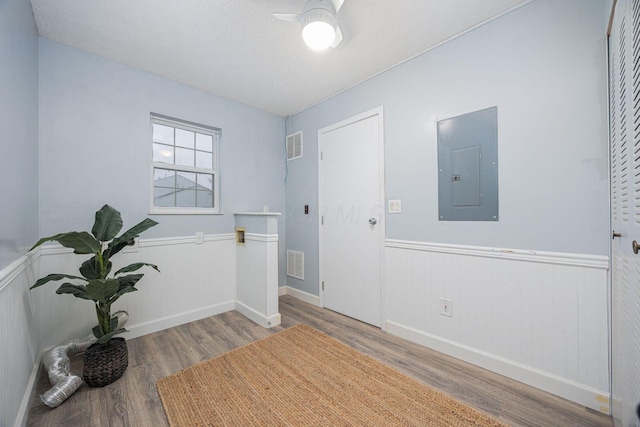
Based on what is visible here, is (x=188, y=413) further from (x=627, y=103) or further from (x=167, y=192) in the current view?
(x=627, y=103)

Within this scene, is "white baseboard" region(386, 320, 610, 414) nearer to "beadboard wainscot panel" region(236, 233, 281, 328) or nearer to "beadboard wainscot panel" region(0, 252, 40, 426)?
"beadboard wainscot panel" region(236, 233, 281, 328)

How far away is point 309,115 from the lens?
3.35 m

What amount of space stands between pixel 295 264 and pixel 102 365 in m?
2.19

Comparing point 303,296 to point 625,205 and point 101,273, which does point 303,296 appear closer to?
point 101,273

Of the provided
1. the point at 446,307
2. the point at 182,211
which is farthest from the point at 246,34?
the point at 446,307

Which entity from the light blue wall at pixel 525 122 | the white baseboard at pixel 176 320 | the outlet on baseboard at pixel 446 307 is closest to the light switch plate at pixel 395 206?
the light blue wall at pixel 525 122

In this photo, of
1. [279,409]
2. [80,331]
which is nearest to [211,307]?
[80,331]

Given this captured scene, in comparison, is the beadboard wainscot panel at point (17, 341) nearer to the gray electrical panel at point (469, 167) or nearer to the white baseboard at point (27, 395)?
the white baseboard at point (27, 395)

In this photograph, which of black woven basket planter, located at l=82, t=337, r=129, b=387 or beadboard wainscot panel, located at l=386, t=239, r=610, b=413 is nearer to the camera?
beadboard wainscot panel, located at l=386, t=239, r=610, b=413

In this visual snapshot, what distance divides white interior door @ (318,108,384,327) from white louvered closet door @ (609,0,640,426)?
5.01 ft

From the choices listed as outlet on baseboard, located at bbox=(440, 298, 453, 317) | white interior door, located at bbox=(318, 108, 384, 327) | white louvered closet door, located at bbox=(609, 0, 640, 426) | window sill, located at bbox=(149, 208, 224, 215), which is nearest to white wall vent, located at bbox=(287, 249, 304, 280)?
white interior door, located at bbox=(318, 108, 384, 327)

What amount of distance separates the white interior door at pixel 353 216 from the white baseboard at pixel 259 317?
73 cm

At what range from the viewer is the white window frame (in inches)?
101

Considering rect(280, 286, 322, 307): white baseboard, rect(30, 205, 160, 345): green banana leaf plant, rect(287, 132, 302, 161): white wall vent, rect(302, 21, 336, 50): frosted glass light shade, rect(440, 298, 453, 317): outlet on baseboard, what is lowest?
rect(280, 286, 322, 307): white baseboard
